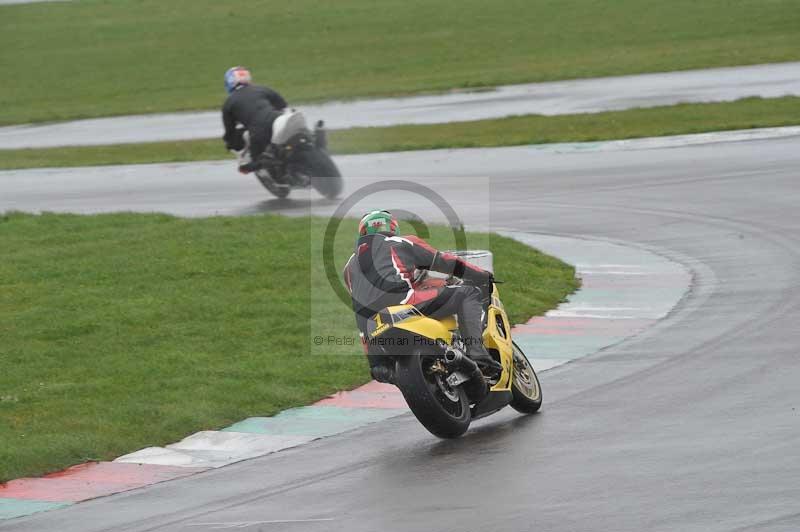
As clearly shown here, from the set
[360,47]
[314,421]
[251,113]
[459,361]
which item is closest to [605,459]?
[459,361]

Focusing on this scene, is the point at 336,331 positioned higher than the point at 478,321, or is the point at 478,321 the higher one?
the point at 478,321

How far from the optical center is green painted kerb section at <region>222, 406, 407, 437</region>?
10.7m

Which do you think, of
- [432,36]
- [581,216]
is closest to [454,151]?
[581,216]

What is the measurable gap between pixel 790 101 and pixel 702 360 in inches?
691

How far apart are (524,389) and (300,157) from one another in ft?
41.9

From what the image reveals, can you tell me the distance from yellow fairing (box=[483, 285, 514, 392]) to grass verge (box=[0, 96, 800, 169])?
52.9 ft

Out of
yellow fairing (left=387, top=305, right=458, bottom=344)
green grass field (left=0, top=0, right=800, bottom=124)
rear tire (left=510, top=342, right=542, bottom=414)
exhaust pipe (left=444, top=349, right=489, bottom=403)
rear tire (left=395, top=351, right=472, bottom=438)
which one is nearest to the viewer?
rear tire (left=395, top=351, right=472, bottom=438)

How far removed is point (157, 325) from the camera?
1420cm

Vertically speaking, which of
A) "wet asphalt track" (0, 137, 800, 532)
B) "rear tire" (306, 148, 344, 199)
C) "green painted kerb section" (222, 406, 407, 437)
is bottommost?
"green painted kerb section" (222, 406, 407, 437)

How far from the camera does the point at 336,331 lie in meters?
14.1

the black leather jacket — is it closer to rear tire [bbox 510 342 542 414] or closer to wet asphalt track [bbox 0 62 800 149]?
wet asphalt track [bbox 0 62 800 149]

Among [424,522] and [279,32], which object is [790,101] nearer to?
[424,522]

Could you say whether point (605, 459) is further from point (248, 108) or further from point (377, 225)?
point (248, 108)

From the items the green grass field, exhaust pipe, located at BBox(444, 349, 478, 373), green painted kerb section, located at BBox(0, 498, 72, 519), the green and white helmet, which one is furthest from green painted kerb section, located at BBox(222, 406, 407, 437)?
the green grass field
